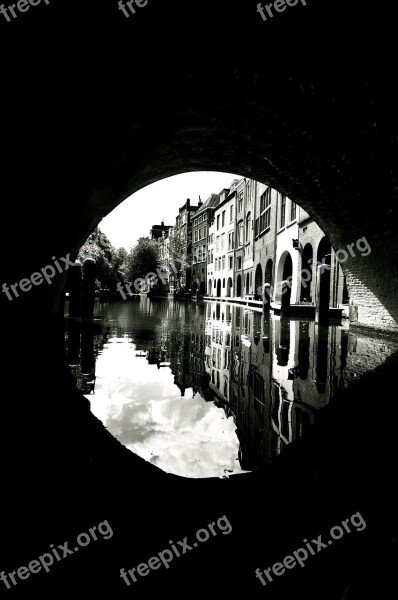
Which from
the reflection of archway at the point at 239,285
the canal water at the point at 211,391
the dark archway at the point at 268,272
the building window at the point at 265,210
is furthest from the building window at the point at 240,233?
the canal water at the point at 211,391

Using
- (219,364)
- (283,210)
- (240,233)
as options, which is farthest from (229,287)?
(219,364)

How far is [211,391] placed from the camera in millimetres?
3346

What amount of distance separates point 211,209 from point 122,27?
42095mm

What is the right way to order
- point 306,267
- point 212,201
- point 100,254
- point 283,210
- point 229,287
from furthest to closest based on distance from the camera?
point 212,201 < point 229,287 < point 100,254 < point 283,210 < point 306,267

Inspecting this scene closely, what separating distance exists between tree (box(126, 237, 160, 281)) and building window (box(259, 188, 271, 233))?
21959 mm

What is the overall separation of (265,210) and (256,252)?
3895 mm

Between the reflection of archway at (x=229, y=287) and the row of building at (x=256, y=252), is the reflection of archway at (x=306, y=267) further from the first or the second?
the reflection of archway at (x=229, y=287)

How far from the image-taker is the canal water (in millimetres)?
2182

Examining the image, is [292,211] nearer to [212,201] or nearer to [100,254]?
[100,254]

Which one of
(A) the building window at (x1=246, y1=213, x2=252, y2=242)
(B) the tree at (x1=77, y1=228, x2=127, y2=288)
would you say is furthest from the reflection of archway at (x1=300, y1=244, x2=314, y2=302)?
(B) the tree at (x1=77, y1=228, x2=127, y2=288)

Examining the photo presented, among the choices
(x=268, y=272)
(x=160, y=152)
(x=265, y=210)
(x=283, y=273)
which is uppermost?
(x=265, y=210)

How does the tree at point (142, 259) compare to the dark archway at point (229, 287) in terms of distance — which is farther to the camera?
the tree at point (142, 259)

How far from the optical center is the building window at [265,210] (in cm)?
2209

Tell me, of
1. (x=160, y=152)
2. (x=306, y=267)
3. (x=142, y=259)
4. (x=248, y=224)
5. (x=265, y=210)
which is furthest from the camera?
(x=142, y=259)
